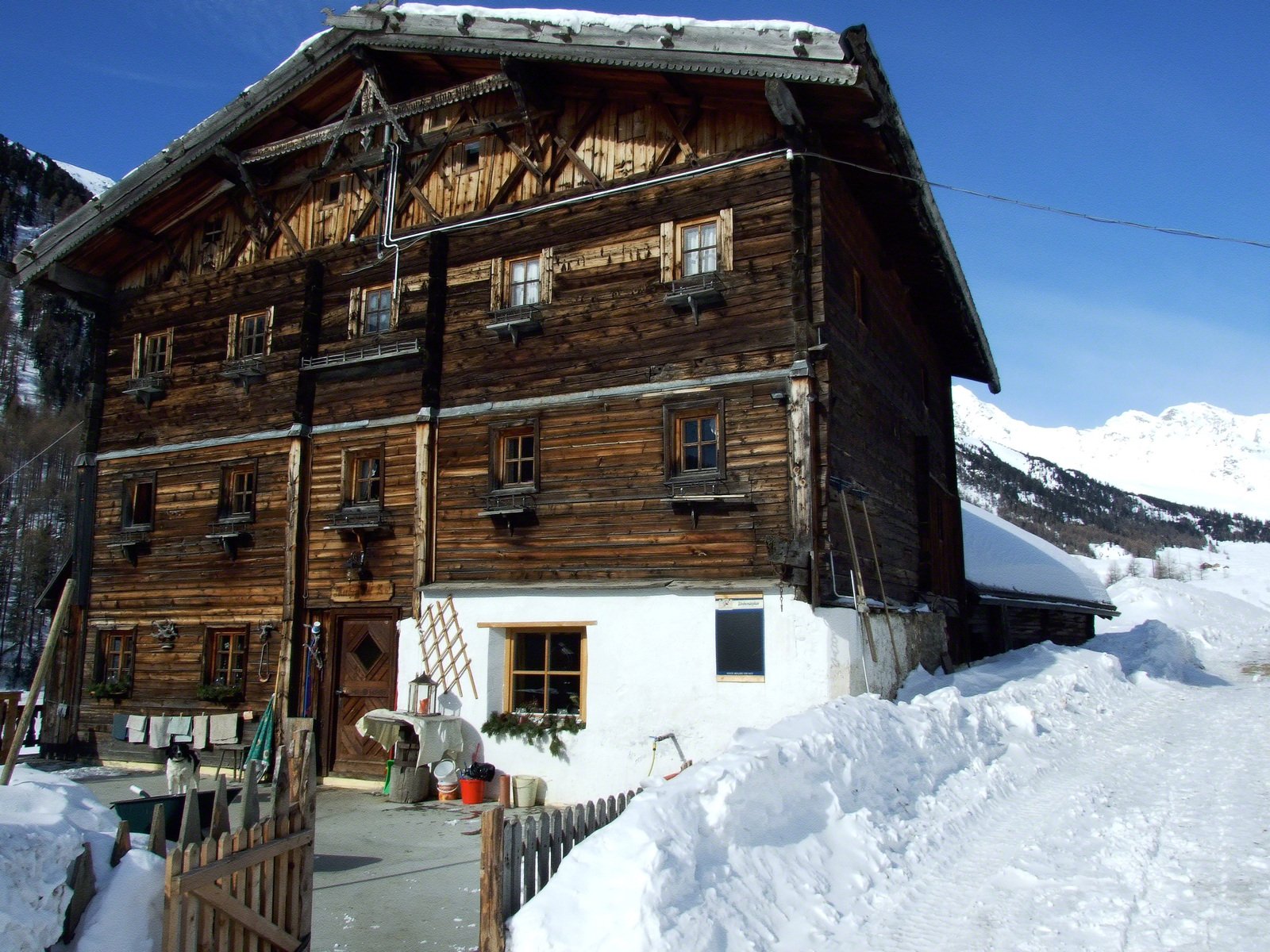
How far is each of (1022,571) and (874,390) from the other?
14.6 m

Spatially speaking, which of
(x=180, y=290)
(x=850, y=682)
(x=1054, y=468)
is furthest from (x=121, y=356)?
(x=1054, y=468)

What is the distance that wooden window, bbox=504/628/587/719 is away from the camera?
14.6m

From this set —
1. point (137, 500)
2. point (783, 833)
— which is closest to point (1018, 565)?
point (783, 833)

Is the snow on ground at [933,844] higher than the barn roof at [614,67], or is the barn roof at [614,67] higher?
the barn roof at [614,67]

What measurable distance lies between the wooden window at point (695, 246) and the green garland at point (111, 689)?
1350 centimetres

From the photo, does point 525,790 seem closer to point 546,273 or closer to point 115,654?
point 546,273

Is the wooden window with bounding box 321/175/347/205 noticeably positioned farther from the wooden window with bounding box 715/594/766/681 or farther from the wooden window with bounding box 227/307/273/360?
the wooden window with bounding box 715/594/766/681

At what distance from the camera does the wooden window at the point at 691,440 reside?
14172 mm

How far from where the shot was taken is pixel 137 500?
2003 centimetres

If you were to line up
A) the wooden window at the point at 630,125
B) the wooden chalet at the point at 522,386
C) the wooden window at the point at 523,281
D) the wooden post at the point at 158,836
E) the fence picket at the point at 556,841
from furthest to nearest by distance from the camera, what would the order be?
1. the wooden window at the point at 523,281
2. the wooden window at the point at 630,125
3. the wooden chalet at the point at 522,386
4. the fence picket at the point at 556,841
5. the wooden post at the point at 158,836

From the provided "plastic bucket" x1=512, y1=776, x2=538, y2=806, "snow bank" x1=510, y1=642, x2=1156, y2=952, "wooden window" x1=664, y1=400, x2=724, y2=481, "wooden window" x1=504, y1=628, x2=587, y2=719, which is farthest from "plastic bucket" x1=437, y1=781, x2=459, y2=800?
"snow bank" x1=510, y1=642, x2=1156, y2=952

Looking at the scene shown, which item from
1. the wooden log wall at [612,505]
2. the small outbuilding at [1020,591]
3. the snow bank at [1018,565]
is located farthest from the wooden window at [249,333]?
the snow bank at [1018,565]

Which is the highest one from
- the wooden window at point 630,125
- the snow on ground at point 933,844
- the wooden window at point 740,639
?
the wooden window at point 630,125

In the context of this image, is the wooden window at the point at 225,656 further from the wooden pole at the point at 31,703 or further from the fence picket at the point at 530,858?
the fence picket at the point at 530,858
